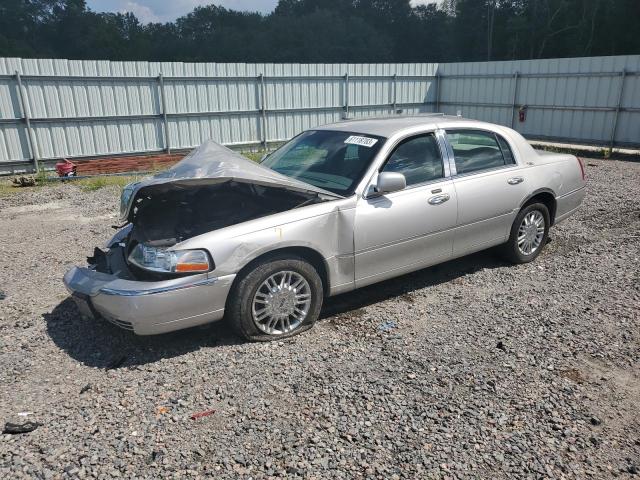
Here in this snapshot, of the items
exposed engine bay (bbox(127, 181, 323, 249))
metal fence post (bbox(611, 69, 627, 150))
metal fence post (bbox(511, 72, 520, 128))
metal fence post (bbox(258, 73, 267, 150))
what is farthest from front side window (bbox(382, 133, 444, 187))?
metal fence post (bbox(511, 72, 520, 128))

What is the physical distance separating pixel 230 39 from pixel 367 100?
45988 millimetres

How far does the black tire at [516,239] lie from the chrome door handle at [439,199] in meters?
1.23

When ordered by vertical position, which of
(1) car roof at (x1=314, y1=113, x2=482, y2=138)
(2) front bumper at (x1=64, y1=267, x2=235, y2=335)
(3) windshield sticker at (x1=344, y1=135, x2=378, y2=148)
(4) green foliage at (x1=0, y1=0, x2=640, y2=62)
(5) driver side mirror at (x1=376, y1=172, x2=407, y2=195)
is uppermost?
(4) green foliage at (x1=0, y1=0, x2=640, y2=62)

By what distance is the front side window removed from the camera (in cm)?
484

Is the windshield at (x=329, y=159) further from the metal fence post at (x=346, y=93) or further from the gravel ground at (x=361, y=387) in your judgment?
the metal fence post at (x=346, y=93)

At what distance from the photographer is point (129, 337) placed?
173 inches

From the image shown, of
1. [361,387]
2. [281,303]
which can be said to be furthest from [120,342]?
[361,387]

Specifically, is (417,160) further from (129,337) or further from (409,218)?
(129,337)

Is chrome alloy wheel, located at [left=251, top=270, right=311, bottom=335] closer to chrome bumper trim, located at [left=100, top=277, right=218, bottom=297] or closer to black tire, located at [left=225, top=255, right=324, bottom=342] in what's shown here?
black tire, located at [left=225, top=255, right=324, bottom=342]

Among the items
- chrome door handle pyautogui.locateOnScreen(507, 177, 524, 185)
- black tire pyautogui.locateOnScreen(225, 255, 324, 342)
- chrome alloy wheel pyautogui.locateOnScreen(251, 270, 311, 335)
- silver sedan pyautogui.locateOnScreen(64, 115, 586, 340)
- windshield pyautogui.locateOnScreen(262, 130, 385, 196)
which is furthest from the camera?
chrome door handle pyautogui.locateOnScreen(507, 177, 524, 185)

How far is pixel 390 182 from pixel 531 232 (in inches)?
96.7

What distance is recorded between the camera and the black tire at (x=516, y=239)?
583 cm

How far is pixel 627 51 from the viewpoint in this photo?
4084cm

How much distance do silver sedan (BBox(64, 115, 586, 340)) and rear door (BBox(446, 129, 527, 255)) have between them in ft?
0.05
